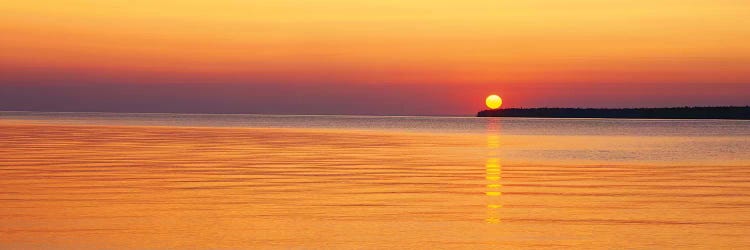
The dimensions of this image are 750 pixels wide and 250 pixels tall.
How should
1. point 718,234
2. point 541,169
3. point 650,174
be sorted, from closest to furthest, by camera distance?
point 718,234
point 650,174
point 541,169

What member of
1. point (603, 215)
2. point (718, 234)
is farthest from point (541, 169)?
point (718, 234)

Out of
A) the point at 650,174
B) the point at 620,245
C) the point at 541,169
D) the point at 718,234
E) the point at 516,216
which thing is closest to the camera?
the point at 620,245

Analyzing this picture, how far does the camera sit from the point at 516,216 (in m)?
14.8

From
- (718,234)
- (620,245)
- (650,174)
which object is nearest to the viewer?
(620,245)

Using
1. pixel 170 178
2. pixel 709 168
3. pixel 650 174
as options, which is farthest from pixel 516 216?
pixel 709 168

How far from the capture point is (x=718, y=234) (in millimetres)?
12836

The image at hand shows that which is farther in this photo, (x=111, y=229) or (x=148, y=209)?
(x=148, y=209)

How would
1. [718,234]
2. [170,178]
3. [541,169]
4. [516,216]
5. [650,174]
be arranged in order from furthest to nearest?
[541,169], [650,174], [170,178], [516,216], [718,234]

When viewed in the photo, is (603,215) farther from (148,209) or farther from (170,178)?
(170,178)

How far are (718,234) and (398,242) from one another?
4163 mm

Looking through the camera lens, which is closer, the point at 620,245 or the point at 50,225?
the point at 620,245

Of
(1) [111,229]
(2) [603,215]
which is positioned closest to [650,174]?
(2) [603,215]

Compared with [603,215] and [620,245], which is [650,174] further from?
[620,245]

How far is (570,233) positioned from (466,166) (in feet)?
51.2
